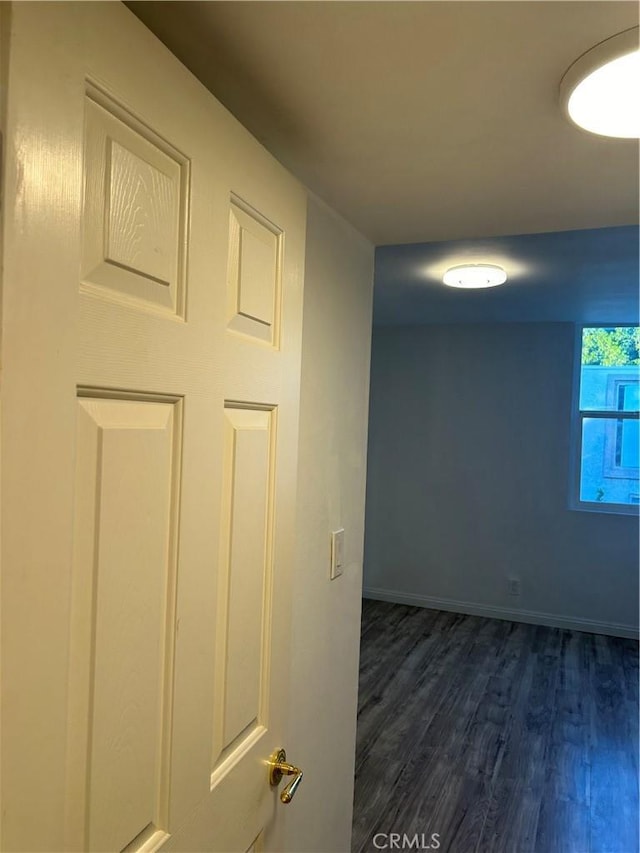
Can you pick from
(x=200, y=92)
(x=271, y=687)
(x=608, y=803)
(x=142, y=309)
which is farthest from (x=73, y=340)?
(x=608, y=803)

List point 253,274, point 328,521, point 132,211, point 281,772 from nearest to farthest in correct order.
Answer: point 132,211 → point 253,274 → point 281,772 → point 328,521

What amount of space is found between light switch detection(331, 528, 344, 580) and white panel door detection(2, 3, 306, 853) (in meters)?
0.51

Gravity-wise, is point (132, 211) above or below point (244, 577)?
above

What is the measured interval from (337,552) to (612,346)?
3956mm

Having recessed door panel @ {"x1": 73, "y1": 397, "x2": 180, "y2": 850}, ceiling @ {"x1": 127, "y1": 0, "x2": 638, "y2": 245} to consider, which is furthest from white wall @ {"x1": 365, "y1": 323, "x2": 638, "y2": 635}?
recessed door panel @ {"x1": 73, "y1": 397, "x2": 180, "y2": 850}

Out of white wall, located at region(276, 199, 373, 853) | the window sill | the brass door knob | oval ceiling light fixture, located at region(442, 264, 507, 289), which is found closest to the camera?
the brass door knob

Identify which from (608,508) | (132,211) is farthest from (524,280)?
(132,211)

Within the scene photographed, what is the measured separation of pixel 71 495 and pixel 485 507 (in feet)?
15.3

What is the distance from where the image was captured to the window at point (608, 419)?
4590 millimetres

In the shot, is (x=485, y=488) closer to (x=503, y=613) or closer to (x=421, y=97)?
(x=503, y=613)

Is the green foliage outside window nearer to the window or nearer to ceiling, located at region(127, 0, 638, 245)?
the window

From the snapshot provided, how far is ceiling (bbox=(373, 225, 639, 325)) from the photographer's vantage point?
265 centimetres

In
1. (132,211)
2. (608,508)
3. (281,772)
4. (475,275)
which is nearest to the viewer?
(132,211)

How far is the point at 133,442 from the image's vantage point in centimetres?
70
